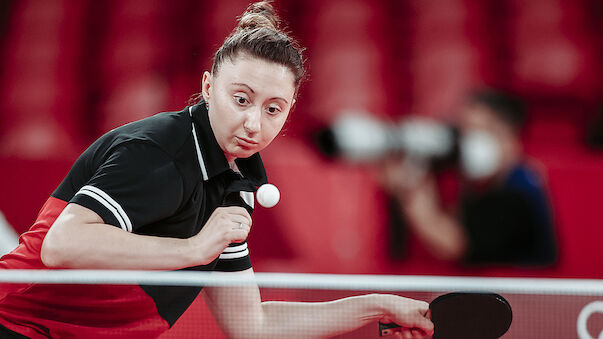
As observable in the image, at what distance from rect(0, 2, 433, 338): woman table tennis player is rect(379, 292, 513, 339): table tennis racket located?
0.03 metres

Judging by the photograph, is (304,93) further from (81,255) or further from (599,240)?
(81,255)

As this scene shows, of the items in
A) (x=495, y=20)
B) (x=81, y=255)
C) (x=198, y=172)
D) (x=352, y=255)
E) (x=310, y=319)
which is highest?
(x=495, y=20)

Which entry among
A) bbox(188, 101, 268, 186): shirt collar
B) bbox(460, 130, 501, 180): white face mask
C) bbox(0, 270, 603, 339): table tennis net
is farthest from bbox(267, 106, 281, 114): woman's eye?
bbox(460, 130, 501, 180): white face mask

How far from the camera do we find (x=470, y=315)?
4.60 ft

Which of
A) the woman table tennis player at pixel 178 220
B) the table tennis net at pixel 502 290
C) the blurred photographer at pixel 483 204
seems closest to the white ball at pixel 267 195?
the woman table tennis player at pixel 178 220

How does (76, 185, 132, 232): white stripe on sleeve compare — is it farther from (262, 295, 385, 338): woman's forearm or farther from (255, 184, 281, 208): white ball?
(262, 295, 385, 338): woman's forearm

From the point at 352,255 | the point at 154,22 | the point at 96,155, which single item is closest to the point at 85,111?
the point at 154,22

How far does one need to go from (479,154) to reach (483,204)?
8.9 inches

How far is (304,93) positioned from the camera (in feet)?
13.1

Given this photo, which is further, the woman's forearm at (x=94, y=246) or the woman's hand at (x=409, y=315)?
the woman's hand at (x=409, y=315)

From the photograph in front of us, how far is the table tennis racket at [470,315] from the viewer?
4.52 ft

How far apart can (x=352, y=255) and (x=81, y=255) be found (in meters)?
1.65

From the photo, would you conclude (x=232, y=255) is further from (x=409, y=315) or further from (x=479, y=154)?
(x=479, y=154)

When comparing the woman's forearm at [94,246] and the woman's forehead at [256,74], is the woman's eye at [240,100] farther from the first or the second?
the woman's forearm at [94,246]
